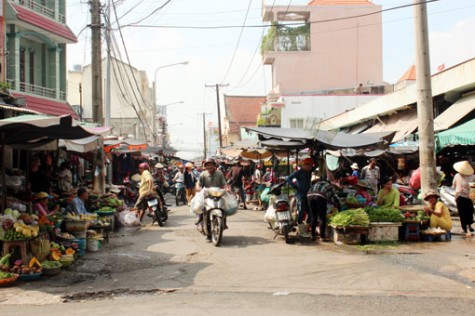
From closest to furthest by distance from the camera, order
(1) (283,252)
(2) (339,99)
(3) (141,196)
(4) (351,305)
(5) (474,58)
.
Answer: (4) (351,305), (1) (283,252), (3) (141,196), (5) (474,58), (2) (339,99)

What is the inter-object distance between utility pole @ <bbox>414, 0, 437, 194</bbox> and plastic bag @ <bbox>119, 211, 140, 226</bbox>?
7306mm

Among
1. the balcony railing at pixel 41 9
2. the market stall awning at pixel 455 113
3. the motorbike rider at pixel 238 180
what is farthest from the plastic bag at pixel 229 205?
the balcony railing at pixel 41 9

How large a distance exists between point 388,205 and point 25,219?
7.33m

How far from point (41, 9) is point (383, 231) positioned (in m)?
17.1

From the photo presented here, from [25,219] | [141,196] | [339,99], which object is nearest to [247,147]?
[141,196]

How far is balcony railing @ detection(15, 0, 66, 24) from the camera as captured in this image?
19895 millimetres

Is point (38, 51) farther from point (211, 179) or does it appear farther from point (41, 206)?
point (211, 179)

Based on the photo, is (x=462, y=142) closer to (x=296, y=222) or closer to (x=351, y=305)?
(x=296, y=222)

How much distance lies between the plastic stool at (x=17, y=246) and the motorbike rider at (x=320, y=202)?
5.61m

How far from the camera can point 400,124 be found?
21.7 metres

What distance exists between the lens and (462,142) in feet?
46.1

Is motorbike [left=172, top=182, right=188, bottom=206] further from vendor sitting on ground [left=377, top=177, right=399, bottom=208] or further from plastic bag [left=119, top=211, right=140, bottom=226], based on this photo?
vendor sitting on ground [left=377, top=177, right=399, bottom=208]

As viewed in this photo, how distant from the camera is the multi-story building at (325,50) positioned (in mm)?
46375

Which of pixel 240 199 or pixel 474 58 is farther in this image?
pixel 240 199
